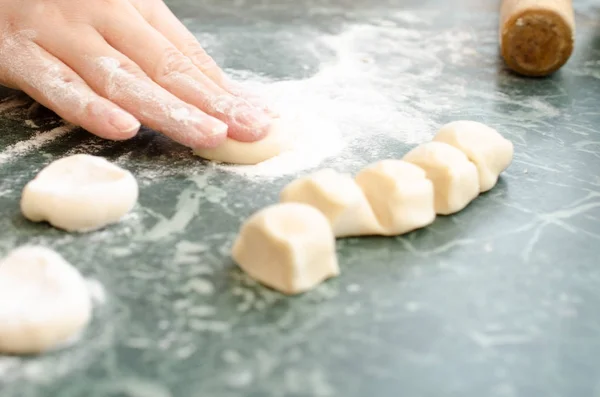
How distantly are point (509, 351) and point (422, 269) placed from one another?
0.71 feet

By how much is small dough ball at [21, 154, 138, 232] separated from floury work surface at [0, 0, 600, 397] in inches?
1.1

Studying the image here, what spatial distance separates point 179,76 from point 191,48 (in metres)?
0.16

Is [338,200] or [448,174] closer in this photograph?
[338,200]

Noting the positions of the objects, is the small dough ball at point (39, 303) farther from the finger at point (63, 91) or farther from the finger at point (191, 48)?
the finger at point (191, 48)

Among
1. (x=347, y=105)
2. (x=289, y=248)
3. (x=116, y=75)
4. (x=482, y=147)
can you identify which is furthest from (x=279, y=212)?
(x=347, y=105)

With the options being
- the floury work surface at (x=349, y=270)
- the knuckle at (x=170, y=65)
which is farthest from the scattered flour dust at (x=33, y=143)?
the knuckle at (x=170, y=65)

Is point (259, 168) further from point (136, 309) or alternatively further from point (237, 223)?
point (136, 309)

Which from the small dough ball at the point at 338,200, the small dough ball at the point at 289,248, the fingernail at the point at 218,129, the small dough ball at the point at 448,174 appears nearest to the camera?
the small dough ball at the point at 289,248

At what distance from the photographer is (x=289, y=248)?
1033 mm

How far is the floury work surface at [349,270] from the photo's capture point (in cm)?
92

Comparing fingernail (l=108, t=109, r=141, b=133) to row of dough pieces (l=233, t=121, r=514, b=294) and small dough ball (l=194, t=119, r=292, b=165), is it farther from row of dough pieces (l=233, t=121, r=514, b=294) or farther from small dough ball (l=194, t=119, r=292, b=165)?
row of dough pieces (l=233, t=121, r=514, b=294)

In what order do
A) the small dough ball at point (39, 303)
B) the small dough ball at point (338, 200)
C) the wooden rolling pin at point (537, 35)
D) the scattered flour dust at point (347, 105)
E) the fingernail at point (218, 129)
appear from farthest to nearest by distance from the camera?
the wooden rolling pin at point (537, 35) < the scattered flour dust at point (347, 105) < the fingernail at point (218, 129) < the small dough ball at point (338, 200) < the small dough ball at point (39, 303)

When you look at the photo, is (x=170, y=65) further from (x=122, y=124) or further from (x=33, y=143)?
(x=33, y=143)

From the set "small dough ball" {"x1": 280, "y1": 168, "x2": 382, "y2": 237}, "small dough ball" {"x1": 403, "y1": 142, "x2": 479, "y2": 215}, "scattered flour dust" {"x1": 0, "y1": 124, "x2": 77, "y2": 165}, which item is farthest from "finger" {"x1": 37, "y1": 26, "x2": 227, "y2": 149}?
"small dough ball" {"x1": 403, "y1": 142, "x2": 479, "y2": 215}
